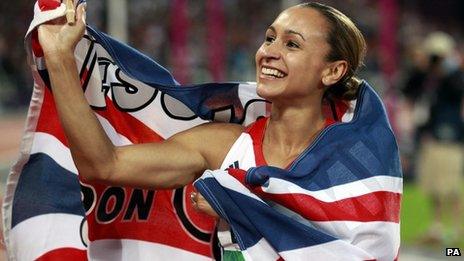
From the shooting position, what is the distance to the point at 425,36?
21234 millimetres

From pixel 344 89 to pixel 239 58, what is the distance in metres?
13.8

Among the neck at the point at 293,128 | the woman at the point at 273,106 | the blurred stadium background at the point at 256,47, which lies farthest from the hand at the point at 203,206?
the blurred stadium background at the point at 256,47

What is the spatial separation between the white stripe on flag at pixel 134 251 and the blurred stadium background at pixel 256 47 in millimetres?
4363

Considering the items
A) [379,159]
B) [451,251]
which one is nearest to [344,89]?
[379,159]

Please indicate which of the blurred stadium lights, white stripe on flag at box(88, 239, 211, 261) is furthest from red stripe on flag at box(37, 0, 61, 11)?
the blurred stadium lights

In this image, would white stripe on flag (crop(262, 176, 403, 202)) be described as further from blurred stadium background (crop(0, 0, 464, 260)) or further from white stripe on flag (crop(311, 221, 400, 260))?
blurred stadium background (crop(0, 0, 464, 260))

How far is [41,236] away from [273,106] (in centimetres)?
86

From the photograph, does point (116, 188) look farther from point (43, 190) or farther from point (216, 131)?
point (216, 131)

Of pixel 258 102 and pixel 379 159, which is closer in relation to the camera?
pixel 379 159

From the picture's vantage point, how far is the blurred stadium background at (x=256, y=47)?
903 centimetres

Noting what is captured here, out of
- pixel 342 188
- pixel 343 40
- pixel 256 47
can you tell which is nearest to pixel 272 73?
pixel 343 40

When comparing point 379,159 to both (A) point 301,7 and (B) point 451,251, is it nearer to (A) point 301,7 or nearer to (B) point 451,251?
(A) point 301,7

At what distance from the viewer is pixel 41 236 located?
3414mm

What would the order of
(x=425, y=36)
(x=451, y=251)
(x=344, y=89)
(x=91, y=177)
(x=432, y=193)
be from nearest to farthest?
(x=91, y=177) < (x=344, y=89) < (x=451, y=251) < (x=432, y=193) < (x=425, y=36)
